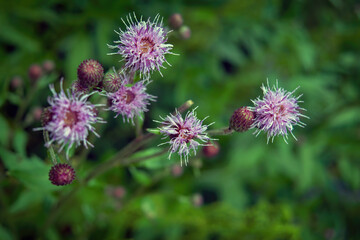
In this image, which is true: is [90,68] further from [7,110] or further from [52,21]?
[7,110]

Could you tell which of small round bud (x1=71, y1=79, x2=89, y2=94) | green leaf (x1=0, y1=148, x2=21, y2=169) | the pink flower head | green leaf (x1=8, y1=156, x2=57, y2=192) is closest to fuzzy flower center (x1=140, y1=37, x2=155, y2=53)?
the pink flower head

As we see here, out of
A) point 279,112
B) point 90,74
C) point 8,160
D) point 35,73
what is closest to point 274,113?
point 279,112

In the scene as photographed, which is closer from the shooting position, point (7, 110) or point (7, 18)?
point (7, 18)

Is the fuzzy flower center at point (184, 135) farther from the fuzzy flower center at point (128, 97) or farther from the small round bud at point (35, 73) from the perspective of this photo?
the small round bud at point (35, 73)

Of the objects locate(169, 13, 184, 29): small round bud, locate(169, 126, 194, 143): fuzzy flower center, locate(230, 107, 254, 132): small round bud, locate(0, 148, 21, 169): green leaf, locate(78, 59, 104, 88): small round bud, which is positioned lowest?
locate(0, 148, 21, 169): green leaf

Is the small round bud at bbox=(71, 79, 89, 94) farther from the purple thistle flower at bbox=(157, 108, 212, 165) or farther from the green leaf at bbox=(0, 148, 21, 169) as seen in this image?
the green leaf at bbox=(0, 148, 21, 169)

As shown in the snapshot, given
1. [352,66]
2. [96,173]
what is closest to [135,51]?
[96,173]
